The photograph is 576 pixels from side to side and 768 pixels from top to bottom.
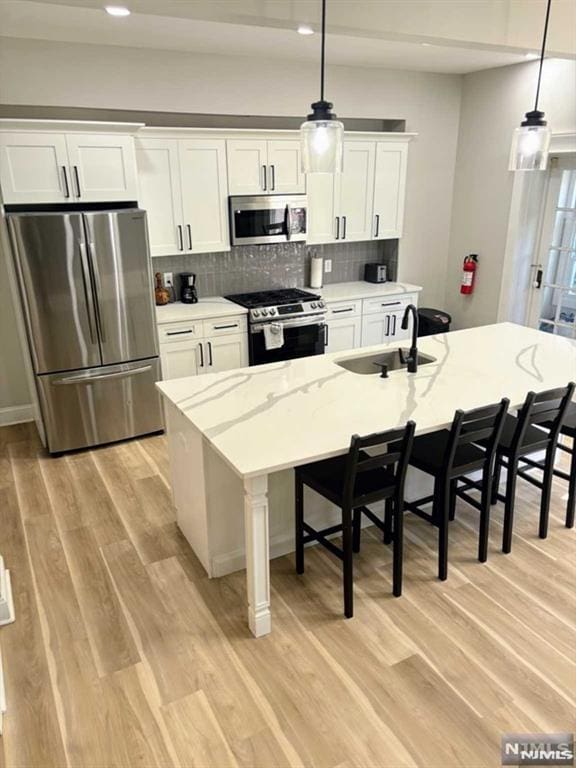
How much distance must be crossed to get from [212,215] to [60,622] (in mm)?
3364

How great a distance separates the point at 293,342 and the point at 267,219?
1.11m

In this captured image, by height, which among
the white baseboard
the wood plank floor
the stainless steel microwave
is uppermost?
the stainless steel microwave

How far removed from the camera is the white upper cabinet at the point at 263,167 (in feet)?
15.5

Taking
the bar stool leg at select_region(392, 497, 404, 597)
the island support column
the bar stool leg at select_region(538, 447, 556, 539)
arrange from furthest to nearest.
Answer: the bar stool leg at select_region(538, 447, 556, 539) < the bar stool leg at select_region(392, 497, 404, 597) < the island support column

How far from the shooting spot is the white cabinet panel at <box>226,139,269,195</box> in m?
4.71

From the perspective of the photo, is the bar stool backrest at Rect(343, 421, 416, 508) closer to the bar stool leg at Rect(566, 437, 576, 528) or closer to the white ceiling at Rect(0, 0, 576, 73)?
the bar stool leg at Rect(566, 437, 576, 528)

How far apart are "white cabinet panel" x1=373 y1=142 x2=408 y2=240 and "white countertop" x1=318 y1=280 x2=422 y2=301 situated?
501mm

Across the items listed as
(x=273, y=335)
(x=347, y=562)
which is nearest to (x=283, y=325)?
(x=273, y=335)

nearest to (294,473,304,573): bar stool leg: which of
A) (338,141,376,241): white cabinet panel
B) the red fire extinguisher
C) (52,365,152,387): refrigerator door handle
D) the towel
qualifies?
Answer: (52,365,152,387): refrigerator door handle

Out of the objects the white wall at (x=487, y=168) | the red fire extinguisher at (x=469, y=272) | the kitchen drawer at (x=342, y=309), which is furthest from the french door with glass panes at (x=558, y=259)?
the kitchen drawer at (x=342, y=309)

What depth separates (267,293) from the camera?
533 centimetres

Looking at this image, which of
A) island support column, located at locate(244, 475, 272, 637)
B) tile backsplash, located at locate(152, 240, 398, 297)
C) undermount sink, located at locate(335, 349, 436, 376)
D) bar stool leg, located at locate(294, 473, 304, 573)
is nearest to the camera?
island support column, located at locate(244, 475, 272, 637)

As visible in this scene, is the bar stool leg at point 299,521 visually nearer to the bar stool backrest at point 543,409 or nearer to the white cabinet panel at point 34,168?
the bar stool backrest at point 543,409

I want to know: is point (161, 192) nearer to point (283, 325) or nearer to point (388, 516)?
point (283, 325)
